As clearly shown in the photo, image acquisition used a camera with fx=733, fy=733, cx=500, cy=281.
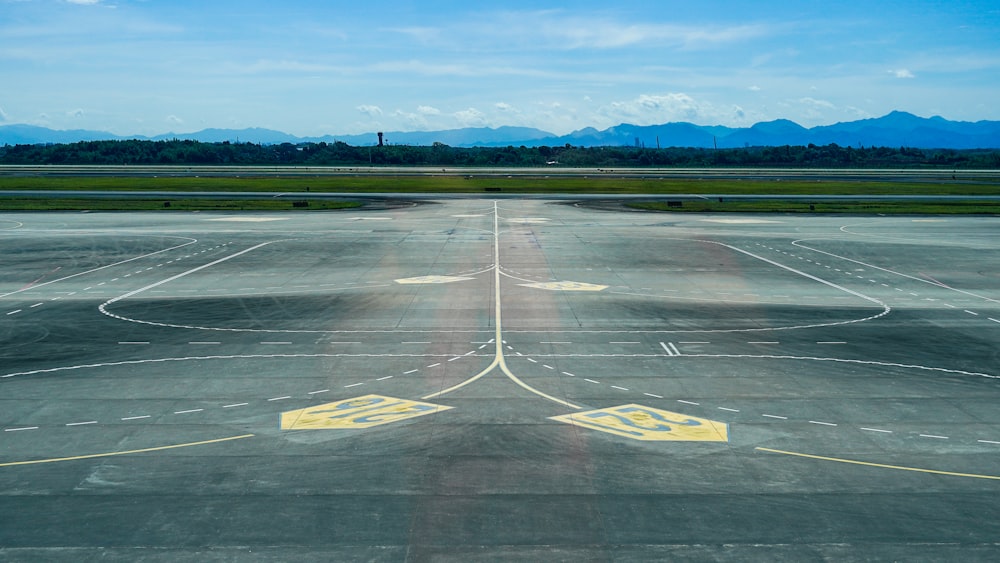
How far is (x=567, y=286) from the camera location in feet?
145

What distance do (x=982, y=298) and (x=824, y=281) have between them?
839 cm

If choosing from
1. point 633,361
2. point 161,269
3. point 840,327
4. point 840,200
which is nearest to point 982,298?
point 840,327

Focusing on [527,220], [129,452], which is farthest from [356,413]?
[527,220]

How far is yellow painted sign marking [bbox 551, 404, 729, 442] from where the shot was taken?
20.9 m

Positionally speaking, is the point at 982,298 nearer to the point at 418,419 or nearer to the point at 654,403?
the point at 654,403

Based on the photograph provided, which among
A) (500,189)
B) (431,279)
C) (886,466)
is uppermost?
(500,189)

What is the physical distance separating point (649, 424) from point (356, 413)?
896cm

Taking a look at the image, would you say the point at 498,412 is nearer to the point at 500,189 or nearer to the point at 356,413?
the point at 356,413

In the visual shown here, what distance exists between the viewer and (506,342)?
3159cm

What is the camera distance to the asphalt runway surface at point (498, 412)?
15.5 m

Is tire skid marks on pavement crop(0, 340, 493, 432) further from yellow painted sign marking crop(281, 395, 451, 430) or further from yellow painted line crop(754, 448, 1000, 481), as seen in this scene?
yellow painted line crop(754, 448, 1000, 481)

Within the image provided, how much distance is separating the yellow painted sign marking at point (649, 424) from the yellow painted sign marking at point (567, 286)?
20.3m

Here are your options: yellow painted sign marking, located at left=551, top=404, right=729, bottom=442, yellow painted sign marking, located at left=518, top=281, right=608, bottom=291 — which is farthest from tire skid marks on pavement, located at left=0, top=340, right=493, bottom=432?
yellow painted sign marking, located at left=518, top=281, right=608, bottom=291

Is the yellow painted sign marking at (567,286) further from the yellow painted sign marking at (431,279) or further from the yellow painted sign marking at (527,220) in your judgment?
the yellow painted sign marking at (527,220)
